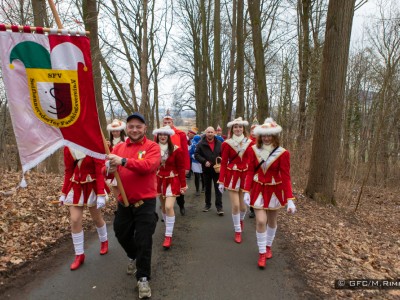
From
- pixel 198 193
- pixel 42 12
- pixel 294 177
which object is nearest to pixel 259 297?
pixel 198 193

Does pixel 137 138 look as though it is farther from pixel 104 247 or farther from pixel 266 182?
pixel 104 247

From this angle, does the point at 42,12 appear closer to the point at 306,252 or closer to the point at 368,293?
the point at 306,252

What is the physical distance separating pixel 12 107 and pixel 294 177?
10.7 m

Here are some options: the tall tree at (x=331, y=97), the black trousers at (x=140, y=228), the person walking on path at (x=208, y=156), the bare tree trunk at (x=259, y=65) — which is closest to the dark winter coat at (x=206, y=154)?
the person walking on path at (x=208, y=156)

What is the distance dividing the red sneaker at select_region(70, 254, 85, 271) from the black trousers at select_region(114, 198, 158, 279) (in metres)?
1.05

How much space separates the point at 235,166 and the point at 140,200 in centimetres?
287

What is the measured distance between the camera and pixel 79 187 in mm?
4656

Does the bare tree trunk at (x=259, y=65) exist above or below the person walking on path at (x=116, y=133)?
above

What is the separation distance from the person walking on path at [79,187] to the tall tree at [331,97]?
6203 mm

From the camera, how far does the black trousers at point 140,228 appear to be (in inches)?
151

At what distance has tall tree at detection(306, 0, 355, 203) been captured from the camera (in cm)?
809

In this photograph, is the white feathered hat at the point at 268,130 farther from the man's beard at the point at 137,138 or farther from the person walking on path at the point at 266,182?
the man's beard at the point at 137,138

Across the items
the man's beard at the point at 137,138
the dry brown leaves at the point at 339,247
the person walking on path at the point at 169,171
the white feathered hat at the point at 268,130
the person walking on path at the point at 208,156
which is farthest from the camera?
the person walking on path at the point at 208,156

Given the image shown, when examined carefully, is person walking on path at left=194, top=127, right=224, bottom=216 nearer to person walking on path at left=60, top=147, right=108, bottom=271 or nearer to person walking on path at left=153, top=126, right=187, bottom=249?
person walking on path at left=153, top=126, right=187, bottom=249
